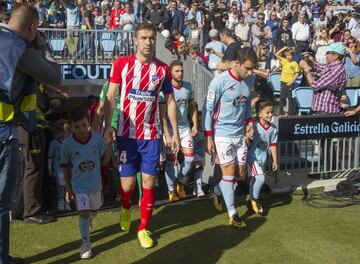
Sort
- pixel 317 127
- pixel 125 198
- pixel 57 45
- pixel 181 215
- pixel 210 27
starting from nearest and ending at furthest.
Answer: pixel 125 198 → pixel 181 215 → pixel 317 127 → pixel 57 45 → pixel 210 27

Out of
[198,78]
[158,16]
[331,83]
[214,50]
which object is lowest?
[331,83]

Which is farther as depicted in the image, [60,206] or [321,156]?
[321,156]

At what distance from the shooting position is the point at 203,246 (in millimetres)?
5309

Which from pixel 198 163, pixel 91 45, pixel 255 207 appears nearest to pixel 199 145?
pixel 198 163

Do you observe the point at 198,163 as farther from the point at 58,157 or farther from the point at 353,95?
the point at 353,95

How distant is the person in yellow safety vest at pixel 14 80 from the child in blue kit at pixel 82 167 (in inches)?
43.3

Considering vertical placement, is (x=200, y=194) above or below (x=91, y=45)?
below

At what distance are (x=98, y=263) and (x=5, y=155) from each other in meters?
1.59

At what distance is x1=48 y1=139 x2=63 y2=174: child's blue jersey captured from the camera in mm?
6812

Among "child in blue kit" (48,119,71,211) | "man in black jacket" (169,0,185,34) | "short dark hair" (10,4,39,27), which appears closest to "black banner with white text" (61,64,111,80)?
"man in black jacket" (169,0,185,34)

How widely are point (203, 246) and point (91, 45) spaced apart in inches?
344

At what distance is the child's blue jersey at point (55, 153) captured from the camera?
6812 millimetres

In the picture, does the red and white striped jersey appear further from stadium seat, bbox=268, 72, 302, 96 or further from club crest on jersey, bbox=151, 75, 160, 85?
stadium seat, bbox=268, 72, 302, 96

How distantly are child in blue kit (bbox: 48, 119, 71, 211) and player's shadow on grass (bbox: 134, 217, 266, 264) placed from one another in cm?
194
